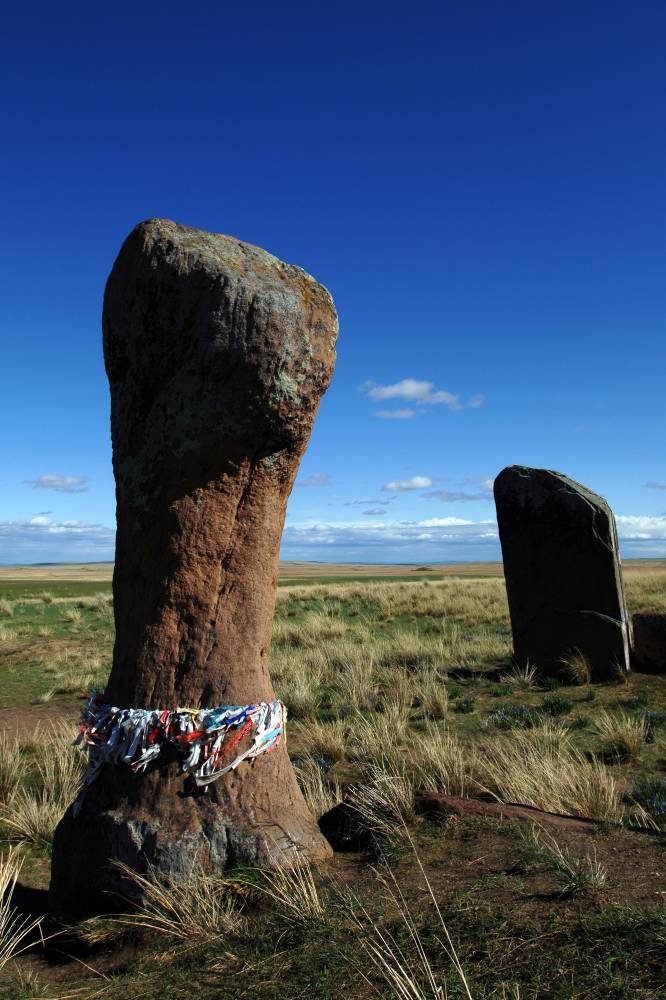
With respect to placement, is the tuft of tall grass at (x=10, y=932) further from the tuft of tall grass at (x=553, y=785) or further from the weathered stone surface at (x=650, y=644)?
the weathered stone surface at (x=650, y=644)

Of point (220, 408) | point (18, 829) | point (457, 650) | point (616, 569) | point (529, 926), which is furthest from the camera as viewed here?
point (457, 650)

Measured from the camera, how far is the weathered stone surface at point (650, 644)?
10438mm

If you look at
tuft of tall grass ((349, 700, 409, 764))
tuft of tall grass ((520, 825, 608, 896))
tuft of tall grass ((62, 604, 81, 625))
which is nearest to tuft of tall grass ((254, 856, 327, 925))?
tuft of tall grass ((520, 825, 608, 896))

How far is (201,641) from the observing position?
396cm

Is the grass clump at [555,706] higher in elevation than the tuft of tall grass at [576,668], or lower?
lower

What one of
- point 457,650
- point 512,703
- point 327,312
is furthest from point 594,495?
point 327,312

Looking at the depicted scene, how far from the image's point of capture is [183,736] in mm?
3734

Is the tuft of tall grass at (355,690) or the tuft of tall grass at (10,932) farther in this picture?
the tuft of tall grass at (355,690)

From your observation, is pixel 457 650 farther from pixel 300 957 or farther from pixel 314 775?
pixel 300 957

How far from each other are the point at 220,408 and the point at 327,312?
0.81 m

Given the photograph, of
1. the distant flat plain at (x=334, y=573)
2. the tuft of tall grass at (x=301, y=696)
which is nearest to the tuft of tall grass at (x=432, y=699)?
the tuft of tall grass at (x=301, y=696)

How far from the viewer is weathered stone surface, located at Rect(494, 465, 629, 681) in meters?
10.2

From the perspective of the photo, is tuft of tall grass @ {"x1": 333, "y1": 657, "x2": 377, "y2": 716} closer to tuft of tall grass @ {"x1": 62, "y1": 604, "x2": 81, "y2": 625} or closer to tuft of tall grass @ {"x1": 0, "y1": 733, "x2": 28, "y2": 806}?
tuft of tall grass @ {"x1": 0, "y1": 733, "x2": 28, "y2": 806}

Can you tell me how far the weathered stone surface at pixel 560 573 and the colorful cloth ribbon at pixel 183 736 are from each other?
737 centimetres
